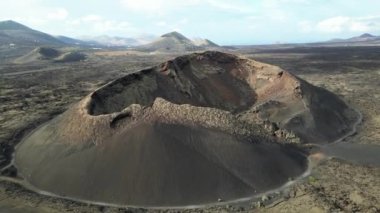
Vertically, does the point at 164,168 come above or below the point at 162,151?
below

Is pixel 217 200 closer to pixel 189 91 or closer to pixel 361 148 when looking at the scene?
pixel 361 148

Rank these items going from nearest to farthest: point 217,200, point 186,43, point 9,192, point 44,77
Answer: point 217,200, point 9,192, point 44,77, point 186,43

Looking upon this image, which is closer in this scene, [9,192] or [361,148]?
[9,192]

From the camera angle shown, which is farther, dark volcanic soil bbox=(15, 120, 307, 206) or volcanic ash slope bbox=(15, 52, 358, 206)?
volcanic ash slope bbox=(15, 52, 358, 206)

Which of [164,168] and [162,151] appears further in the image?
[162,151]

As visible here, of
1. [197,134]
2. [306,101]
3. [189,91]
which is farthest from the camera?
[189,91]

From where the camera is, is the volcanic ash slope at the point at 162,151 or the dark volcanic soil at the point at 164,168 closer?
the dark volcanic soil at the point at 164,168

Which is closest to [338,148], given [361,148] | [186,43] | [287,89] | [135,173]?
[361,148]

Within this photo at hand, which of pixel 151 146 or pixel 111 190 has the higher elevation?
pixel 151 146
